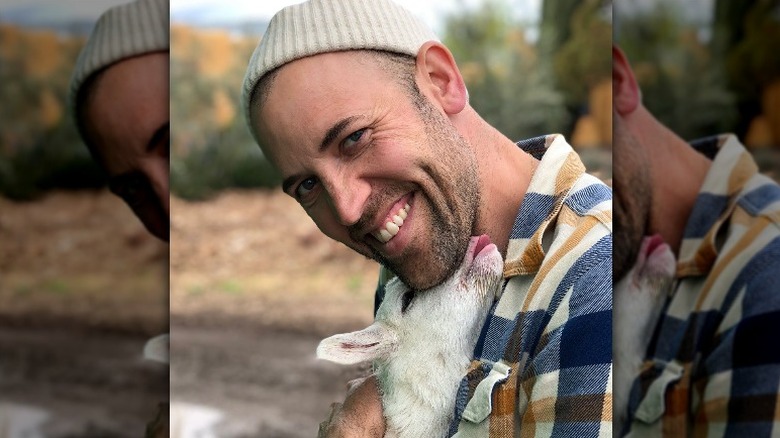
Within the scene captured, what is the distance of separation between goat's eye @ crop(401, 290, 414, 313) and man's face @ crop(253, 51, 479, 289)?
0.04 metres

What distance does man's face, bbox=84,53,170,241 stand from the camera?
10.5 ft

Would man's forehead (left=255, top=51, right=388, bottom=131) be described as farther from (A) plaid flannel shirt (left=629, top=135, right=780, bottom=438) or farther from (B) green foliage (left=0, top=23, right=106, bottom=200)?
(A) plaid flannel shirt (left=629, top=135, right=780, bottom=438)

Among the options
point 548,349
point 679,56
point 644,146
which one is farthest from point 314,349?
point 679,56

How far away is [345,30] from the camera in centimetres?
267

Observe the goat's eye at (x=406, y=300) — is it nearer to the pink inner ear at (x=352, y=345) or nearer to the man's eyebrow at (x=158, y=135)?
the pink inner ear at (x=352, y=345)

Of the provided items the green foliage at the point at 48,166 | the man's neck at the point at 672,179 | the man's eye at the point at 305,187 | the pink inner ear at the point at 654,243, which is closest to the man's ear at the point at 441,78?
the man's eye at the point at 305,187

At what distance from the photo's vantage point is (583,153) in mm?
2779

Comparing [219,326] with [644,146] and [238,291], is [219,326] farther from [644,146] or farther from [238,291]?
[644,146]

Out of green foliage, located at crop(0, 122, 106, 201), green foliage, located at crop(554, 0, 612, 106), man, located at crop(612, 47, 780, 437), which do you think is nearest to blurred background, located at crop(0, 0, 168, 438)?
green foliage, located at crop(0, 122, 106, 201)

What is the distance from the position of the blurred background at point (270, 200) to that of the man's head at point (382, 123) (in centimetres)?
13

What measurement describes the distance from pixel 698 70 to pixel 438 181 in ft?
3.26

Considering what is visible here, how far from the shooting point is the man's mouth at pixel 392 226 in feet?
8.95

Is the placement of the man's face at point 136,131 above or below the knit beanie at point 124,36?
below

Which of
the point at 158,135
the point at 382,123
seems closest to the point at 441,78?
the point at 382,123
